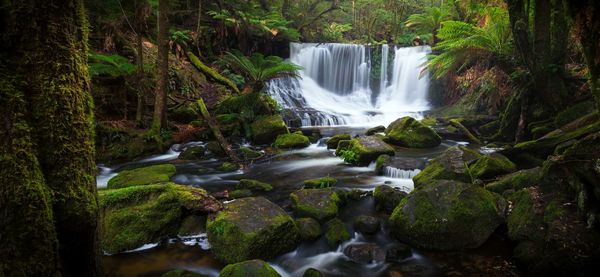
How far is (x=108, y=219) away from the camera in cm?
432

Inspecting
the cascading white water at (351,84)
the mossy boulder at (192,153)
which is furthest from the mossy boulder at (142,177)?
the cascading white water at (351,84)

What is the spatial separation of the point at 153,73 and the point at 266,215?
7.29 metres

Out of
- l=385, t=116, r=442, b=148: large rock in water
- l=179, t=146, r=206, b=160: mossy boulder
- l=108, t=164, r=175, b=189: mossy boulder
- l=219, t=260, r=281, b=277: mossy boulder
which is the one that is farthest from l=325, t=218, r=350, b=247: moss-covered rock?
l=385, t=116, r=442, b=148: large rock in water

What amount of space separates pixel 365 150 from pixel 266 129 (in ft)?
10.0

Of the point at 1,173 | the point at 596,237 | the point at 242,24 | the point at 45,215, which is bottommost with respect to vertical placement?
the point at 596,237

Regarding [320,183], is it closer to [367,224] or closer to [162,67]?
[367,224]

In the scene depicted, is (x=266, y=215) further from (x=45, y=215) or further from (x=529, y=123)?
(x=529, y=123)

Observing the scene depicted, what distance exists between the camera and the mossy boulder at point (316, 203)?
16.3 ft

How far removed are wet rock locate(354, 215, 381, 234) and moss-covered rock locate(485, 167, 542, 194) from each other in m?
1.87

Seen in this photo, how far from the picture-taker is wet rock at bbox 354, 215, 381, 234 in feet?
15.3

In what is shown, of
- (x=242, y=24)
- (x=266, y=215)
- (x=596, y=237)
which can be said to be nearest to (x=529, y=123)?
(x=596, y=237)

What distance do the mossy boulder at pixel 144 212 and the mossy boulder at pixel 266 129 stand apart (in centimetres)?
493

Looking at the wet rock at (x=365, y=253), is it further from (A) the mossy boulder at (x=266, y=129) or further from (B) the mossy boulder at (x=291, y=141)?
(A) the mossy boulder at (x=266, y=129)

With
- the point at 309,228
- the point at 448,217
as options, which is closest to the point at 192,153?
the point at 309,228
